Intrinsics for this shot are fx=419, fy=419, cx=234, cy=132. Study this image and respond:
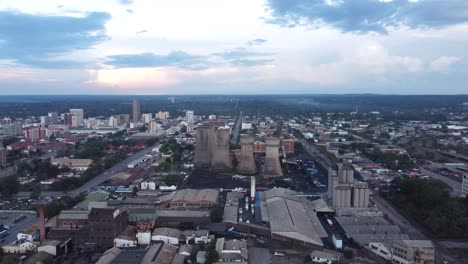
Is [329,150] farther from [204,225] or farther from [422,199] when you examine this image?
[204,225]

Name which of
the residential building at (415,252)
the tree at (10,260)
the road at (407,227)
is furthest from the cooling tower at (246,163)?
the tree at (10,260)

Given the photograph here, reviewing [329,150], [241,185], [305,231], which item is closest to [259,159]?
[329,150]

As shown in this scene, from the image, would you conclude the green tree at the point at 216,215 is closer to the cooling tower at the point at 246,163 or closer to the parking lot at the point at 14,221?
the parking lot at the point at 14,221

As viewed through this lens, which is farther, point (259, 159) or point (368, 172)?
point (259, 159)

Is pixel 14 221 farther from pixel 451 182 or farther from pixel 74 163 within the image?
pixel 451 182

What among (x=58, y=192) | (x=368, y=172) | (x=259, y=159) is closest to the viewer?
(x=58, y=192)
